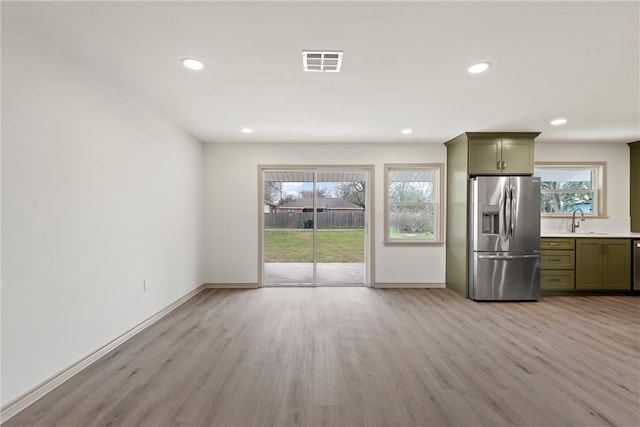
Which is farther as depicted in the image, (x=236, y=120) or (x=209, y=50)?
(x=236, y=120)

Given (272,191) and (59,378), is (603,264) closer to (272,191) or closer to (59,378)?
(272,191)

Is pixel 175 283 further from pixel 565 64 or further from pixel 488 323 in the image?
pixel 565 64

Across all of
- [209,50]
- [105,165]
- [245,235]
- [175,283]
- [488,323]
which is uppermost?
[209,50]

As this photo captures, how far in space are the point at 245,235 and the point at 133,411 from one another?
3.40m

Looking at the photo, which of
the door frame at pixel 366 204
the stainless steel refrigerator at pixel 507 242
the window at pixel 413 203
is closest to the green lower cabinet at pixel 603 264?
the stainless steel refrigerator at pixel 507 242

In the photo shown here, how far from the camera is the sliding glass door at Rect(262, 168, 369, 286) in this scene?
5.35m

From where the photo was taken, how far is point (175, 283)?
413cm

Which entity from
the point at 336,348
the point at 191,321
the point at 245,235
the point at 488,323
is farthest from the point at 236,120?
the point at 488,323

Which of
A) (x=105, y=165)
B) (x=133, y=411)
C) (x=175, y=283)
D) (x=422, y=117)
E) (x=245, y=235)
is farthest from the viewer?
(x=245, y=235)

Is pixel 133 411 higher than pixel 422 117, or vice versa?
pixel 422 117

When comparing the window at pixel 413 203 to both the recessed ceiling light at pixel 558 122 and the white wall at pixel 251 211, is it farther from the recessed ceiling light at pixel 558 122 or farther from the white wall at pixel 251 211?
the recessed ceiling light at pixel 558 122

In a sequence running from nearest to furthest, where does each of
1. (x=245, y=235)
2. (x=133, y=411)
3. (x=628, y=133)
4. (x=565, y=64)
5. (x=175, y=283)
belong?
(x=133, y=411), (x=565, y=64), (x=175, y=283), (x=628, y=133), (x=245, y=235)

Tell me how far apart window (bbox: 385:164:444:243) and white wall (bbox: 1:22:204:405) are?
143 inches

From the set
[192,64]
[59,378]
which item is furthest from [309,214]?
[59,378]
